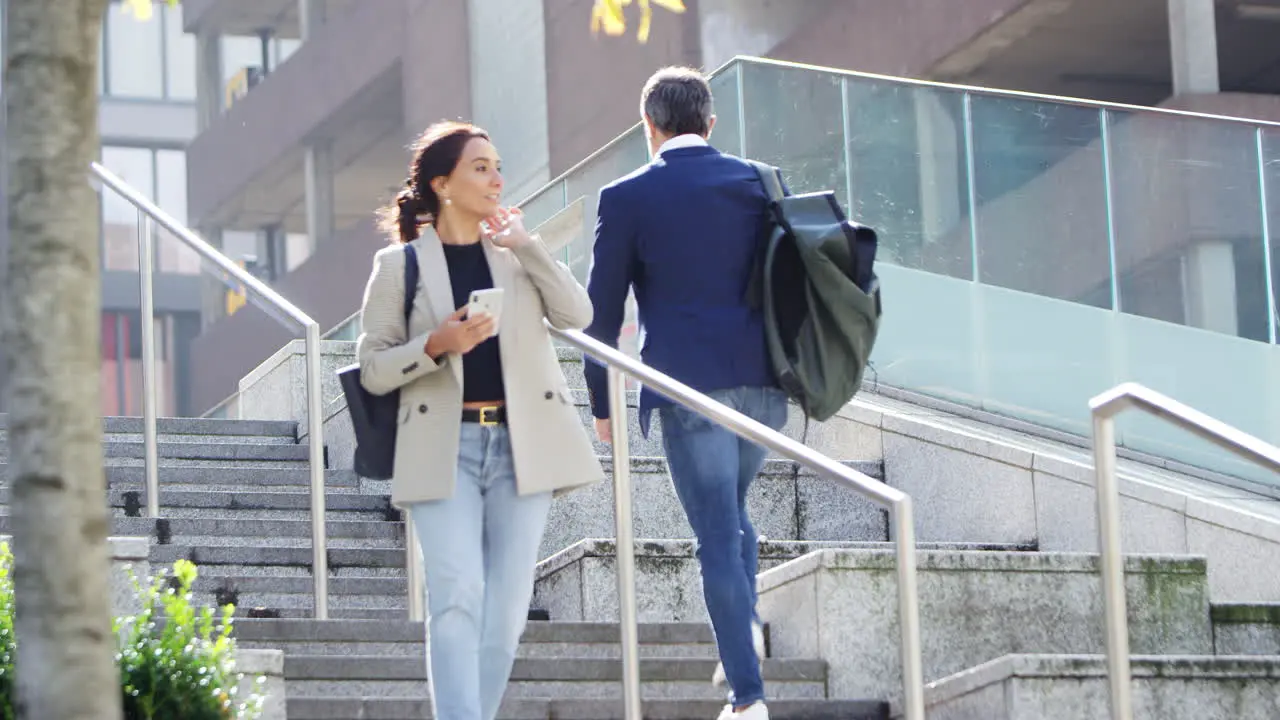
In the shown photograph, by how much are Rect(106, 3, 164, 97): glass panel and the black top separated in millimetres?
47083

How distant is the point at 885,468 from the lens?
10148mm

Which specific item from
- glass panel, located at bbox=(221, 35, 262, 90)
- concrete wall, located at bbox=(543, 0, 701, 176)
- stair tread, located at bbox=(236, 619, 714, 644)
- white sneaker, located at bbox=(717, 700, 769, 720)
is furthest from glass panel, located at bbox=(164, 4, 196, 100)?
white sneaker, located at bbox=(717, 700, 769, 720)

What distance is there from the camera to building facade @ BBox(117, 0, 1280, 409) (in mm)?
17984

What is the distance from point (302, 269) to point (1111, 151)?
24.7 metres

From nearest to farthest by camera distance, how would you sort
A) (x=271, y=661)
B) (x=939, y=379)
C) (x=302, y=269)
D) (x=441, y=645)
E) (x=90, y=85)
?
1. (x=90, y=85)
2. (x=441, y=645)
3. (x=271, y=661)
4. (x=939, y=379)
5. (x=302, y=269)

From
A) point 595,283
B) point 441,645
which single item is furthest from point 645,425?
point 441,645

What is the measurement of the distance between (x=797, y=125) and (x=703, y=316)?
480 centimetres

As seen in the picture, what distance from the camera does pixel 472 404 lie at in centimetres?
587

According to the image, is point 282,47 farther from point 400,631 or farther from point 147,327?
point 400,631

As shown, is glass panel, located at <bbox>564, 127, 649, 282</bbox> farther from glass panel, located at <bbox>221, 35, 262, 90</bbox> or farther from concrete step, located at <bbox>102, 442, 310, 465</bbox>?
glass panel, located at <bbox>221, 35, 262, 90</bbox>

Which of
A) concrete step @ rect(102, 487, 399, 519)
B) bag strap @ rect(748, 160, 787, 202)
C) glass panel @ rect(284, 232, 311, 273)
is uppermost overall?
glass panel @ rect(284, 232, 311, 273)

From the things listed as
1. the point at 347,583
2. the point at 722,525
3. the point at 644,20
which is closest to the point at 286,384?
the point at 347,583

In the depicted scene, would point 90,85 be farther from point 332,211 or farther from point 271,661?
point 332,211

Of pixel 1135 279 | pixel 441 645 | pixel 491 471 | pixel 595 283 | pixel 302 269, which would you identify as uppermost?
pixel 302 269
